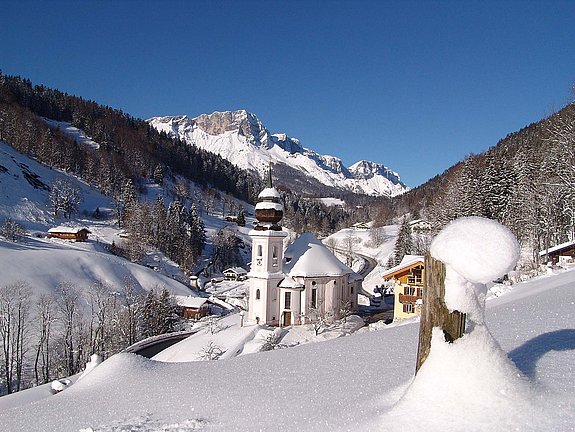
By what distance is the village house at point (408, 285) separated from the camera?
25.0 meters

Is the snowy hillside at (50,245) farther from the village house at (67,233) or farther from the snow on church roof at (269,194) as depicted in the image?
the snow on church roof at (269,194)

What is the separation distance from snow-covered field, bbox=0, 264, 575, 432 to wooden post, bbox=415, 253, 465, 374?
0.16 metres

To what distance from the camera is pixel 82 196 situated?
87.8 m

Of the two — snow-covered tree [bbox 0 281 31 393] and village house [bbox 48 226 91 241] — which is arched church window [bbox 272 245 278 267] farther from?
village house [bbox 48 226 91 241]

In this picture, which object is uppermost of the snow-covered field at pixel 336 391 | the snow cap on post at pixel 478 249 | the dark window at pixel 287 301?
the snow cap on post at pixel 478 249

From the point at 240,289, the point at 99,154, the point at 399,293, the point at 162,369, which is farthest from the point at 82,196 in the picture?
the point at 162,369

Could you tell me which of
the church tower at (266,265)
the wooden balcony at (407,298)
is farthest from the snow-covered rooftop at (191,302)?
the wooden balcony at (407,298)

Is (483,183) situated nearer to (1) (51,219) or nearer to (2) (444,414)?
(2) (444,414)

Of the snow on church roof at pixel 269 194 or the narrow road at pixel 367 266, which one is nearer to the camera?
the snow on church roof at pixel 269 194

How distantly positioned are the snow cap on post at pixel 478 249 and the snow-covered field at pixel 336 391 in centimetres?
70

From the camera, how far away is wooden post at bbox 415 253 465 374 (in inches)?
125

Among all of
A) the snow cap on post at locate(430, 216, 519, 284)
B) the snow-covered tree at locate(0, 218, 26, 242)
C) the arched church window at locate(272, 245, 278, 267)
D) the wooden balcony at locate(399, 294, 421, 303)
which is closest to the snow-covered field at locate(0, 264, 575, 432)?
the snow cap on post at locate(430, 216, 519, 284)

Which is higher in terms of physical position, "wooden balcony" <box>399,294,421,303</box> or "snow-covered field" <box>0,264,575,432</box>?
"snow-covered field" <box>0,264,575,432</box>

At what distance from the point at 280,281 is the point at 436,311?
27932 millimetres
